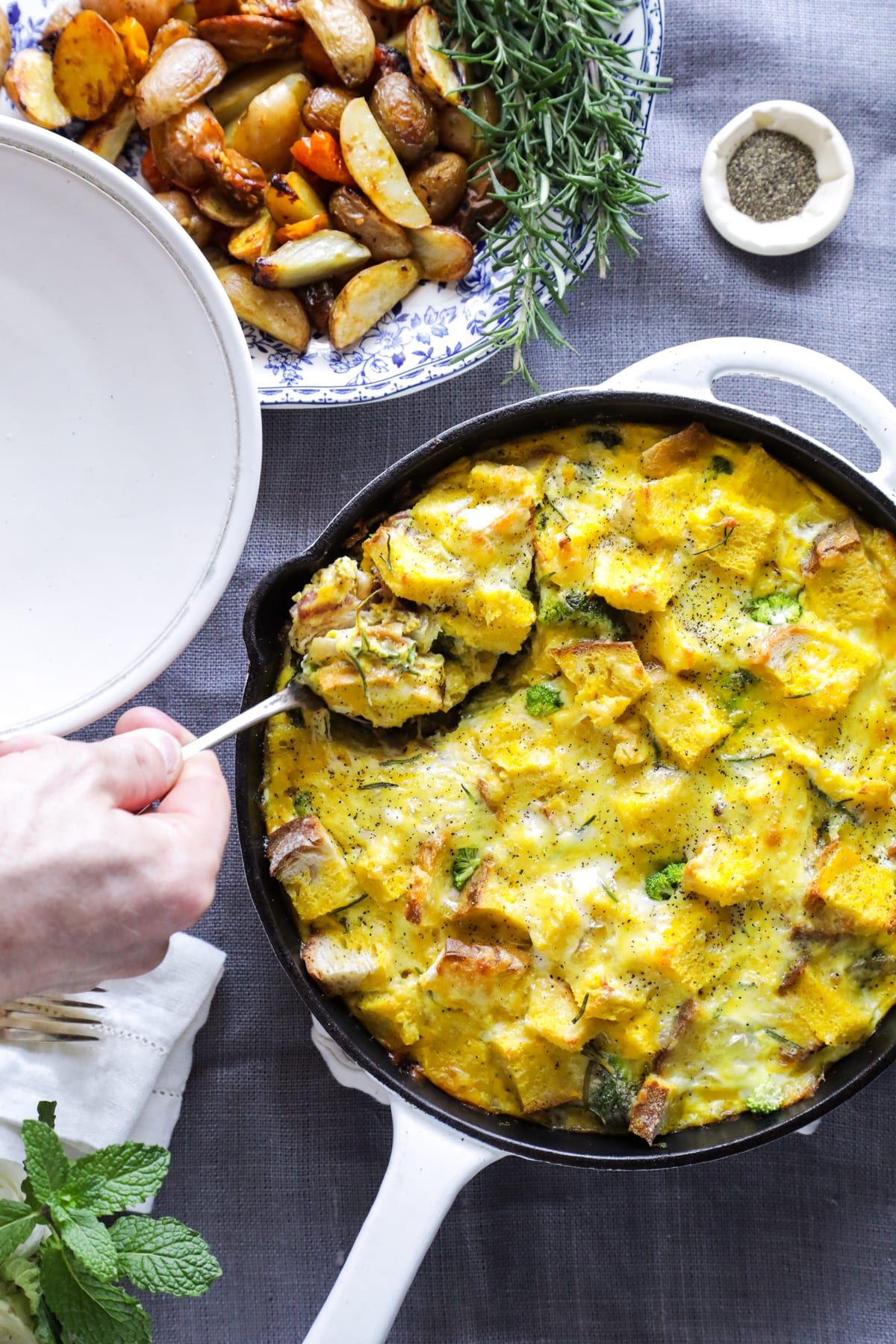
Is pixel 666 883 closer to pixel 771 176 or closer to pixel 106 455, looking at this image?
pixel 106 455

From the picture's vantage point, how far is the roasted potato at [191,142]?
86.7 inches

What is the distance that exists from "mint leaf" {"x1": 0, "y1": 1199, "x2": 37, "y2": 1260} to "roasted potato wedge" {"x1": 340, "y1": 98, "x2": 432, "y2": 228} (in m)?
2.08

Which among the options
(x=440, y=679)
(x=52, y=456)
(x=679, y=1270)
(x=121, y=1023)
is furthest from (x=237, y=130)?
(x=679, y=1270)

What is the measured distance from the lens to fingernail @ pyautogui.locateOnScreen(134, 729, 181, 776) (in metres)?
1.78

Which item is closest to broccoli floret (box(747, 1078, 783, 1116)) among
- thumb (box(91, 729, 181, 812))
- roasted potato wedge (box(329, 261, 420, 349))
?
thumb (box(91, 729, 181, 812))

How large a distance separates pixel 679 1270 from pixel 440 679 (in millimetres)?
1548

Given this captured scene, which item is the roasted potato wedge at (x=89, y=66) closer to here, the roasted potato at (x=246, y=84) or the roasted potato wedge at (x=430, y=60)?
the roasted potato at (x=246, y=84)

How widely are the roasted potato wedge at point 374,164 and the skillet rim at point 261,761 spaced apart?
21.7 inches

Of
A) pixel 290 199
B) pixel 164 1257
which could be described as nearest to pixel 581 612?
pixel 290 199

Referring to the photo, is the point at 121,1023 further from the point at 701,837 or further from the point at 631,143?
the point at 631,143

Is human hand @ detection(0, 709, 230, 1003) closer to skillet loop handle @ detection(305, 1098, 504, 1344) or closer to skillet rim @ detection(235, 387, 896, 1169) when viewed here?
skillet rim @ detection(235, 387, 896, 1169)

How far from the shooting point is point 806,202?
101 inches

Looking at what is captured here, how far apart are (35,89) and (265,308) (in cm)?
61

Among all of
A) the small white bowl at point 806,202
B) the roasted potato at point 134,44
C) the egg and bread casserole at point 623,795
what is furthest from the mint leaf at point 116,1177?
the small white bowl at point 806,202
